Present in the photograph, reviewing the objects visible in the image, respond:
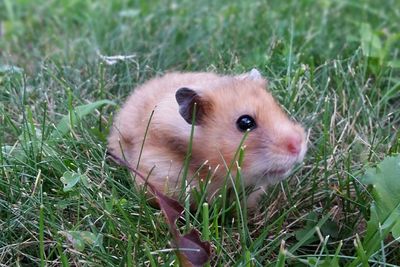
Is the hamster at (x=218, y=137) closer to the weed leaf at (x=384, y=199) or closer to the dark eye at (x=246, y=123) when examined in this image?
the dark eye at (x=246, y=123)

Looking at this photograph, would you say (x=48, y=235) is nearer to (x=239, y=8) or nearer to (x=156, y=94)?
(x=156, y=94)

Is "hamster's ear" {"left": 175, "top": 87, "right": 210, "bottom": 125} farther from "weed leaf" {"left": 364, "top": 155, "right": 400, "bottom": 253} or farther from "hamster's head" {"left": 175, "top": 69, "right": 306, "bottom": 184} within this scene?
"weed leaf" {"left": 364, "top": 155, "right": 400, "bottom": 253}

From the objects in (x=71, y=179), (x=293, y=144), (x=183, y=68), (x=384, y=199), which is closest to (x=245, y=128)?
(x=293, y=144)

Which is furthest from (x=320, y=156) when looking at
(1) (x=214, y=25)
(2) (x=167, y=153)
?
(1) (x=214, y=25)

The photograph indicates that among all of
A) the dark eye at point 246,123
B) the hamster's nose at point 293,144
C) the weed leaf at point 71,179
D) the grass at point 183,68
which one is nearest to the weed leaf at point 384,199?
the grass at point 183,68

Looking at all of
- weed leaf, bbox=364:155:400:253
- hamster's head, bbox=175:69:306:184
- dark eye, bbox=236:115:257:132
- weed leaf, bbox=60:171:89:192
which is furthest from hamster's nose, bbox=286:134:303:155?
weed leaf, bbox=60:171:89:192

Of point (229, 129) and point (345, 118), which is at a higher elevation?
point (229, 129)
